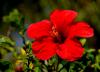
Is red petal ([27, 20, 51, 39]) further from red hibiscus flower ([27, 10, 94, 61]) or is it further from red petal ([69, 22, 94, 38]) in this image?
red petal ([69, 22, 94, 38])

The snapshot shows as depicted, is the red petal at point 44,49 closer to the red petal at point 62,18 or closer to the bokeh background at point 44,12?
the red petal at point 62,18

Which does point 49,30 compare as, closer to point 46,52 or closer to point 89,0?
point 46,52

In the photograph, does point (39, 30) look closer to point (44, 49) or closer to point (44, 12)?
point (44, 49)

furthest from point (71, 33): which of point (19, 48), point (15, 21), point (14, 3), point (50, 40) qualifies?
point (14, 3)

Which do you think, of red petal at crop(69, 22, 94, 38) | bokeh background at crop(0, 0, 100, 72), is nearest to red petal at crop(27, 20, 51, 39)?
red petal at crop(69, 22, 94, 38)

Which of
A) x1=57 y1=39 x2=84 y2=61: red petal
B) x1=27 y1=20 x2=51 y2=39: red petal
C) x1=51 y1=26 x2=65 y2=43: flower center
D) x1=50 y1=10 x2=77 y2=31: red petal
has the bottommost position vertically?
x1=57 y1=39 x2=84 y2=61: red petal

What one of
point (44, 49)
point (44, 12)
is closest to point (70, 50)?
point (44, 49)

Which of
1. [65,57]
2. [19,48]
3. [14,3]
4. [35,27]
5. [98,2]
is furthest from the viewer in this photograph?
[14,3]

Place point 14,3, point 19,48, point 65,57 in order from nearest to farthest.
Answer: point 65,57 < point 19,48 < point 14,3
